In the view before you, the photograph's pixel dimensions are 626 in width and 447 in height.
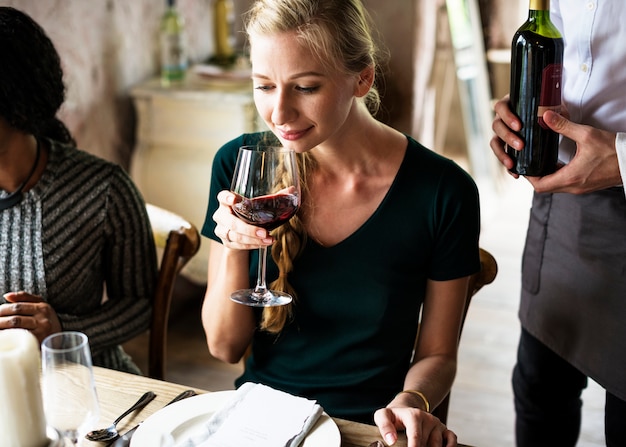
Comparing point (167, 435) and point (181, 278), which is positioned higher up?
point (167, 435)

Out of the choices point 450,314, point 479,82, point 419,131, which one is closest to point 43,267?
point 450,314

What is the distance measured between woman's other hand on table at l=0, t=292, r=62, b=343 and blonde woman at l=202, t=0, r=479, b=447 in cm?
28

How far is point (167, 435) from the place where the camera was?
1016 mm

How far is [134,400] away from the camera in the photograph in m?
1.14

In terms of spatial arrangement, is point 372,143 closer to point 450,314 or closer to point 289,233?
point 289,233

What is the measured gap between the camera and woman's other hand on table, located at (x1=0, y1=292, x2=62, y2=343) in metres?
1.31

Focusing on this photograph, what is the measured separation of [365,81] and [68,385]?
76 cm

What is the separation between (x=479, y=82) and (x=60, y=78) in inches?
142

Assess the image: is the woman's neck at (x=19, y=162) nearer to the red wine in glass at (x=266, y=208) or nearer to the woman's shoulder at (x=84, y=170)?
the woman's shoulder at (x=84, y=170)

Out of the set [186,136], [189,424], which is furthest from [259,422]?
[186,136]

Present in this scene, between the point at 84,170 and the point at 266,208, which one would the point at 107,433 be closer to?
the point at 266,208

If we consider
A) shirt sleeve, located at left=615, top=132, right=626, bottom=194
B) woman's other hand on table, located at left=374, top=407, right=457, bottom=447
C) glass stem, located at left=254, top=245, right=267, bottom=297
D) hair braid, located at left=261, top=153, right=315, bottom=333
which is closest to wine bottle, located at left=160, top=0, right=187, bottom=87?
hair braid, located at left=261, top=153, right=315, bottom=333

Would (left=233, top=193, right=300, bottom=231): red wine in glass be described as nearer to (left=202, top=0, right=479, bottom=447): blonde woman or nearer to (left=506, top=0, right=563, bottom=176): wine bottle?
(left=202, top=0, right=479, bottom=447): blonde woman

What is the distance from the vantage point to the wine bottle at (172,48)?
2.77 metres
